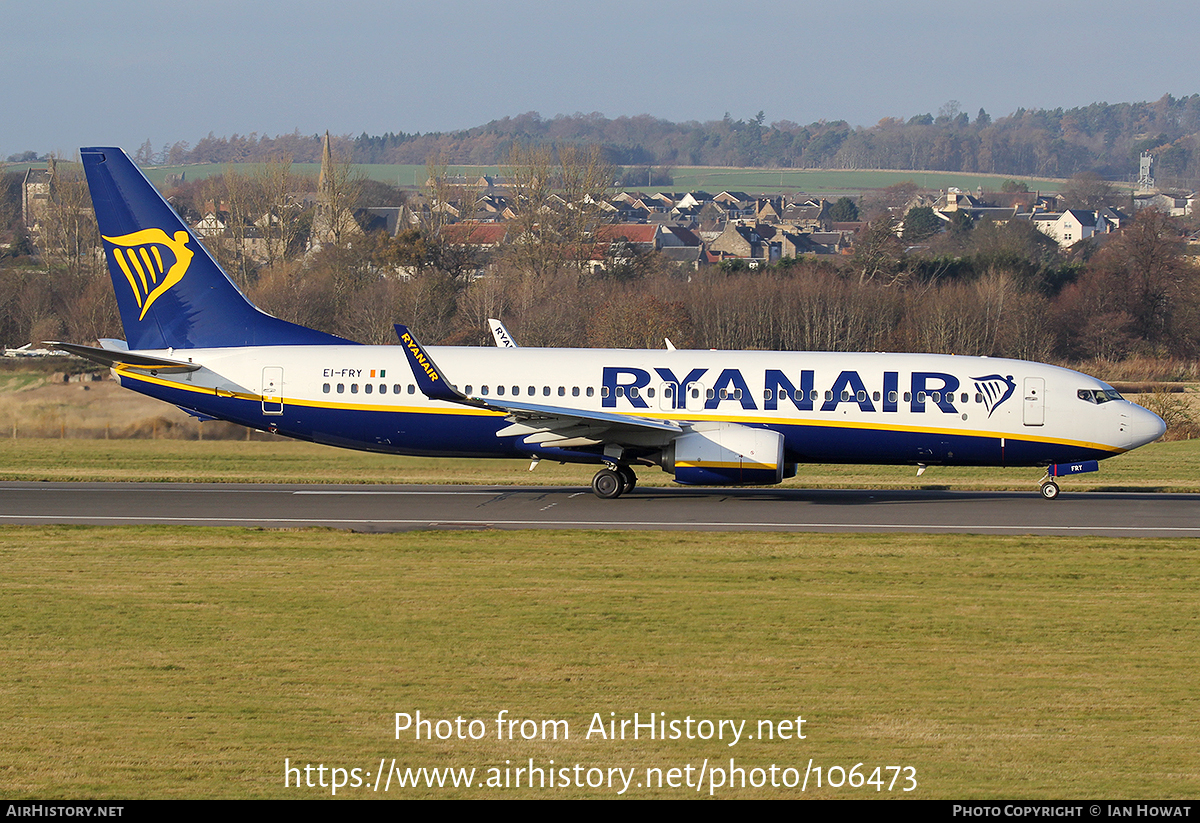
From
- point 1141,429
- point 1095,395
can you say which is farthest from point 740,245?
point 1141,429

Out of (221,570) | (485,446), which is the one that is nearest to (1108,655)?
(221,570)

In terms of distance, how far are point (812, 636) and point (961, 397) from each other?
1491 centimetres

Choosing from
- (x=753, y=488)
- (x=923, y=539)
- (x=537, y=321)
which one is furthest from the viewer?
(x=537, y=321)

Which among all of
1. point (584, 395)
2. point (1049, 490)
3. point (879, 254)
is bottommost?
point (1049, 490)

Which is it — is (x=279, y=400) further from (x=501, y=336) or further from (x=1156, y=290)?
(x=1156, y=290)

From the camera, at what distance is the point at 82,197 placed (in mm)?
101875

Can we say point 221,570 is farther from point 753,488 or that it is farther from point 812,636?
point 753,488

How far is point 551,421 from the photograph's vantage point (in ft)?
96.3

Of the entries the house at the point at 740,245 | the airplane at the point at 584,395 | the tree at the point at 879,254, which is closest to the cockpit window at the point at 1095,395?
the airplane at the point at 584,395

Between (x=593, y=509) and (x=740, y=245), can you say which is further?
(x=740, y=245)

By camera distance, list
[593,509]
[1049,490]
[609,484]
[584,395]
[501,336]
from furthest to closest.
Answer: [501,336], [1049,490], [609,484], [584,395], [593,509]

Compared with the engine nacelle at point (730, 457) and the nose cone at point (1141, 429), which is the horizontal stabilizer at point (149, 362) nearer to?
the engine nacelle at point (730, 457)

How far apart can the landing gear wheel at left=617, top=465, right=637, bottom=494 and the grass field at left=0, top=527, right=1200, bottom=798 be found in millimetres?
7160

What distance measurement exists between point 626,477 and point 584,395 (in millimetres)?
2397
